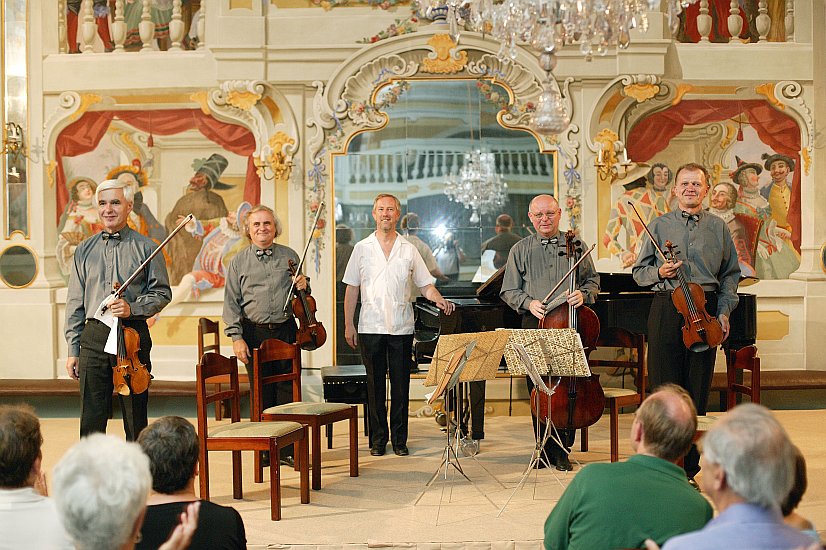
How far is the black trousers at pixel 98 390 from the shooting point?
5062mm

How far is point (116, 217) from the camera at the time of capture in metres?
5.15

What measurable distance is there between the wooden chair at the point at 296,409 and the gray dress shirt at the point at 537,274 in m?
1.16

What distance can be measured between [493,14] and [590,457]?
269 centimetres

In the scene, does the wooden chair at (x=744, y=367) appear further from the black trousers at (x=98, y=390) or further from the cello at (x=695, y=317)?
the black trousers at (x=98, y=390)

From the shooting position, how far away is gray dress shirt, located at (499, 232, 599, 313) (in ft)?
19.3

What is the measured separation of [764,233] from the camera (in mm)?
8484

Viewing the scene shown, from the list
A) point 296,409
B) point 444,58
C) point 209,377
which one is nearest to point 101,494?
point 209,377

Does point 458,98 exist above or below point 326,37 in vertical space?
below

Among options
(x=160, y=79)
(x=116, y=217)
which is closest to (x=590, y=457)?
(x=116, y=217)

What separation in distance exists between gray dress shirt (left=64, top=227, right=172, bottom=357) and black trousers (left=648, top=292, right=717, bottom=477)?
256 cm

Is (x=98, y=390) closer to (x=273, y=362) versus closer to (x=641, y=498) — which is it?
(x=273, y=362)

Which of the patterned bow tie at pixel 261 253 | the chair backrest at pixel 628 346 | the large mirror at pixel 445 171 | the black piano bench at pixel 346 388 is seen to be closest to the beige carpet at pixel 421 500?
the black piano bench at pixel 346 388

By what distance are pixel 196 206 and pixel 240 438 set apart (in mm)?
4095

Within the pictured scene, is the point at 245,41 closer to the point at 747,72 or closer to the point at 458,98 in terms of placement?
the point at 458,98
